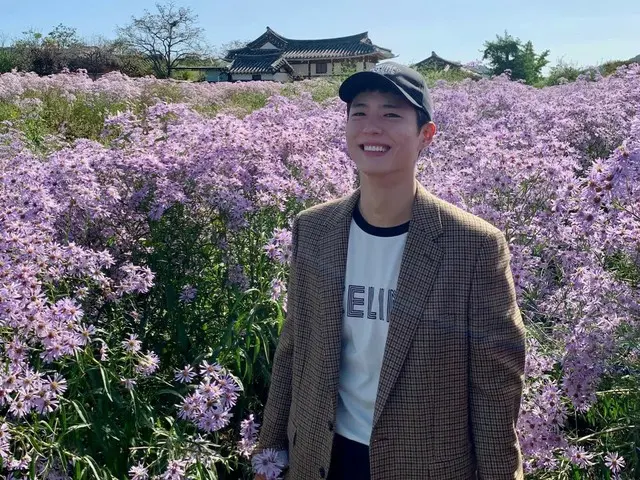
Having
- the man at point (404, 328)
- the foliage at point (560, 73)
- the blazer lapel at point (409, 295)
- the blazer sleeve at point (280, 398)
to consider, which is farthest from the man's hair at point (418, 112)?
the foliage at point (560, 73)

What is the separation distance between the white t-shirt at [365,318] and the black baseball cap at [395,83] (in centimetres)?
32

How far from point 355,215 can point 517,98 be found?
7.19 metres

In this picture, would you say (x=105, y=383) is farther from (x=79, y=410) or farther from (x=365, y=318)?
(x=365, y=318)

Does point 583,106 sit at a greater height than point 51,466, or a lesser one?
greater

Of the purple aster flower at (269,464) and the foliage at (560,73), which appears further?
the foliage at (560,73)

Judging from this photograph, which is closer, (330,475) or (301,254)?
(330,475)

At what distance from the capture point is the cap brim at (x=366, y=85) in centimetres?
164

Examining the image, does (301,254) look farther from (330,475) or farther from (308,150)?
(308,150)

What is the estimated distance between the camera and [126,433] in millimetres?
2582

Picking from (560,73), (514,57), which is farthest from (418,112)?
(514,57)

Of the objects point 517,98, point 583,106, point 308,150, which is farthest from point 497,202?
point 517,98

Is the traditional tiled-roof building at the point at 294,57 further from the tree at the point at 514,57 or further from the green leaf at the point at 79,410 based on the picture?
the green leaf at the point at 79,410

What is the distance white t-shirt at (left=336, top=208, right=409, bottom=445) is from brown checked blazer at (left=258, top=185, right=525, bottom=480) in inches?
1.4

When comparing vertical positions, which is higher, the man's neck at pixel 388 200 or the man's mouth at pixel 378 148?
Result: the man's mouth at pixel 378 148
